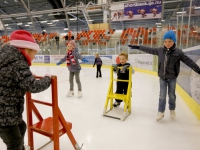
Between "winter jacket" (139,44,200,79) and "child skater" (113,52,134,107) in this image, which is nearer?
"winter jacket" (139,44,200,79)

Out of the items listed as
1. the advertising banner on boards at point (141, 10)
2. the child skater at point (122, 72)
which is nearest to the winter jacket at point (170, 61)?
the child skater at point (122, 72)

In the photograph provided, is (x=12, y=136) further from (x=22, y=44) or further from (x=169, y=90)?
(x=169, y=90)

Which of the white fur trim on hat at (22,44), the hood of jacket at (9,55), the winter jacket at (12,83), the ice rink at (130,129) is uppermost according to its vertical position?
the white fur trim on hat at (22,44)

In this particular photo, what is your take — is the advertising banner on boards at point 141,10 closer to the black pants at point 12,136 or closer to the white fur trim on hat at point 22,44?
the white fur trim on hat at point 22,44

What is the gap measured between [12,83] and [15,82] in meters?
0.02

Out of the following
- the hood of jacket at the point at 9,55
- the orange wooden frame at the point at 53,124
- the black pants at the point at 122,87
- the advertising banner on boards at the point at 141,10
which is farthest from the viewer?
the advertising banner on boards at the point at 141,10

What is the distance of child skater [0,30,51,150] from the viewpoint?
1018mm

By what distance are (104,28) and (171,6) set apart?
8.39 m

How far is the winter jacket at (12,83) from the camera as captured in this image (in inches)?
39.9

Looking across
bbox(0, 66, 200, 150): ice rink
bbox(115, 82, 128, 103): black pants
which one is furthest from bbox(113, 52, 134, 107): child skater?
bbox(0, 66, 200, 150): ice rink

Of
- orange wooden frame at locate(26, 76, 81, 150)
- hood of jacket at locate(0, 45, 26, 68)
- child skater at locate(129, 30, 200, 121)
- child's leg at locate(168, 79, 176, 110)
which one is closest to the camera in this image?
hood of jacket at locate(0, 45, 26, 68)

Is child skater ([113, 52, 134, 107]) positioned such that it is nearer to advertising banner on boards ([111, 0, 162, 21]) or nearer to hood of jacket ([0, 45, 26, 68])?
hood of jacket ([0, 45, 26, 68])

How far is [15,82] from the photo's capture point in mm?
1049

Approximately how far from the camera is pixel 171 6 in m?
15.7
